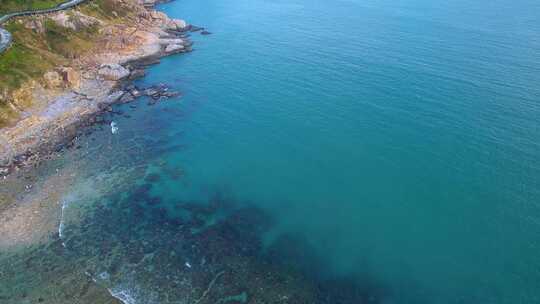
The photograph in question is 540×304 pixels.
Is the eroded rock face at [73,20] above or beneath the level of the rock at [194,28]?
above

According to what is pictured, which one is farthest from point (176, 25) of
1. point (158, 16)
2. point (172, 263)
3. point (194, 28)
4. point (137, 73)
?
point (172, 263)

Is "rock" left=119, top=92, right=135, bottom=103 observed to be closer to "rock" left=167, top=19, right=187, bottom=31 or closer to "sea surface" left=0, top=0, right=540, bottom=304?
"sea surface" left=0, top=0, right=540, bottom=304

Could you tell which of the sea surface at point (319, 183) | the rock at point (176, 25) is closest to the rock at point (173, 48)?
the sea surface at point (319, 183)

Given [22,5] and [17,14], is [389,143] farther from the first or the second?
[22,5]

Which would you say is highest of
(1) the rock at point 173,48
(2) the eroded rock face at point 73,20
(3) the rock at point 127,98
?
(2) the eroded rock face at point 73,20

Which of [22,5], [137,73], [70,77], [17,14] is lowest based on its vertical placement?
[137,73]

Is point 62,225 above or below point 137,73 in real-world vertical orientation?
below

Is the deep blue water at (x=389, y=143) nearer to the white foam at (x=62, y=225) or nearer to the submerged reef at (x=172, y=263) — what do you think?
the submerged reef at (x=172, y=263)
